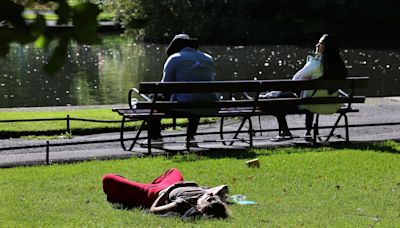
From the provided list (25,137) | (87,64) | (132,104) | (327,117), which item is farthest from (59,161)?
(87,64)

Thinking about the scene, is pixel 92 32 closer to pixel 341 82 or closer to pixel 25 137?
pixel 341 82

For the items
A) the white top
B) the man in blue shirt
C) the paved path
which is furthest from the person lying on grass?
the white top

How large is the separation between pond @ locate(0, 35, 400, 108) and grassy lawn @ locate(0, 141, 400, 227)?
11.3 m

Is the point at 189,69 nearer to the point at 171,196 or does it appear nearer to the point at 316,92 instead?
the point at 316,92

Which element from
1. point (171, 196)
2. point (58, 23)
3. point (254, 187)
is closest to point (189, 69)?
point (254, 187)

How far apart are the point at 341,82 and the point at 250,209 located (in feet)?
15.1

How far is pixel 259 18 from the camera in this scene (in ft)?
191

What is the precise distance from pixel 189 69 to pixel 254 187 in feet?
10.9

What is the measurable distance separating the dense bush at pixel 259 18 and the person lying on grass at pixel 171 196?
151 feet

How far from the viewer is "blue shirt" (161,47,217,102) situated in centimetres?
1055

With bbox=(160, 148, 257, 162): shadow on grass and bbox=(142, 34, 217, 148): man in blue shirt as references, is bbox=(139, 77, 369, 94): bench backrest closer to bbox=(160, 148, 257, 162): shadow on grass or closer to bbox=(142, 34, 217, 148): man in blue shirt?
bbox=(142, 34, 217, 148): man in blue shirt

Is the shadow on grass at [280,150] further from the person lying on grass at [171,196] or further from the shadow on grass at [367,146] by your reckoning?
the person lying on grass at [171,196]

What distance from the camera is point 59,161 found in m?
9.66

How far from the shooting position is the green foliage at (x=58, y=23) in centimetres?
210
